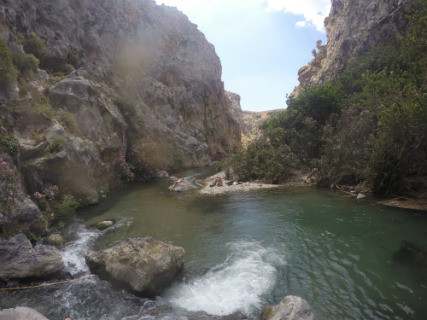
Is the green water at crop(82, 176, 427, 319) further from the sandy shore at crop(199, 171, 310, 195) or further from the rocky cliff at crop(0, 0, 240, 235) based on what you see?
the rocky cliff at crop(0, 0, 240, 235)

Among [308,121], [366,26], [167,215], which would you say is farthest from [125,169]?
[366,26]

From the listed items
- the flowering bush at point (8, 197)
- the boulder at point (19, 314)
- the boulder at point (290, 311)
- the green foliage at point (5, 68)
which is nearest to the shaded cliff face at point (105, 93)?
the green foliage at point (5, 68)

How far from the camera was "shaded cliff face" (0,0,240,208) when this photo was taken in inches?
606

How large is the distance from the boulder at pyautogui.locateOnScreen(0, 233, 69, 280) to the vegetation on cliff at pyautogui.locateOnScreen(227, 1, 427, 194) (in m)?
16.0

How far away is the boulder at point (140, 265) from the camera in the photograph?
7.27 metres

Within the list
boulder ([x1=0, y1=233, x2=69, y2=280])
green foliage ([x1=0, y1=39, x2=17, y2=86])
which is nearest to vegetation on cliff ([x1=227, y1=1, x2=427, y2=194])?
boulder ([x1=0, y1=233, x2=69, y2=280])

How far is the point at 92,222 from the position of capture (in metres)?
14.0

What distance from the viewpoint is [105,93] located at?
28.8m

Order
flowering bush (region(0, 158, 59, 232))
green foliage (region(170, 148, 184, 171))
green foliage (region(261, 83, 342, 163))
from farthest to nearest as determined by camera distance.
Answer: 1. green foliage (region(170, 148, 184, 171))
2. green foliage (region(261, 83, 342, 163))
3. flowering bush (region(0, 158, 59, 232))

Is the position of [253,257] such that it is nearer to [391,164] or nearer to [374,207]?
[374,207]

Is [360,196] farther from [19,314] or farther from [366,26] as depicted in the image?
[366,26]

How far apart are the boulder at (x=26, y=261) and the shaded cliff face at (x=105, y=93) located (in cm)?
603

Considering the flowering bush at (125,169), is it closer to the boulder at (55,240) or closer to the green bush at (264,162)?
the green bush at (264,162)

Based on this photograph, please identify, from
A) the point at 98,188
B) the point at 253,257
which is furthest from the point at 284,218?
the point at 98,188
